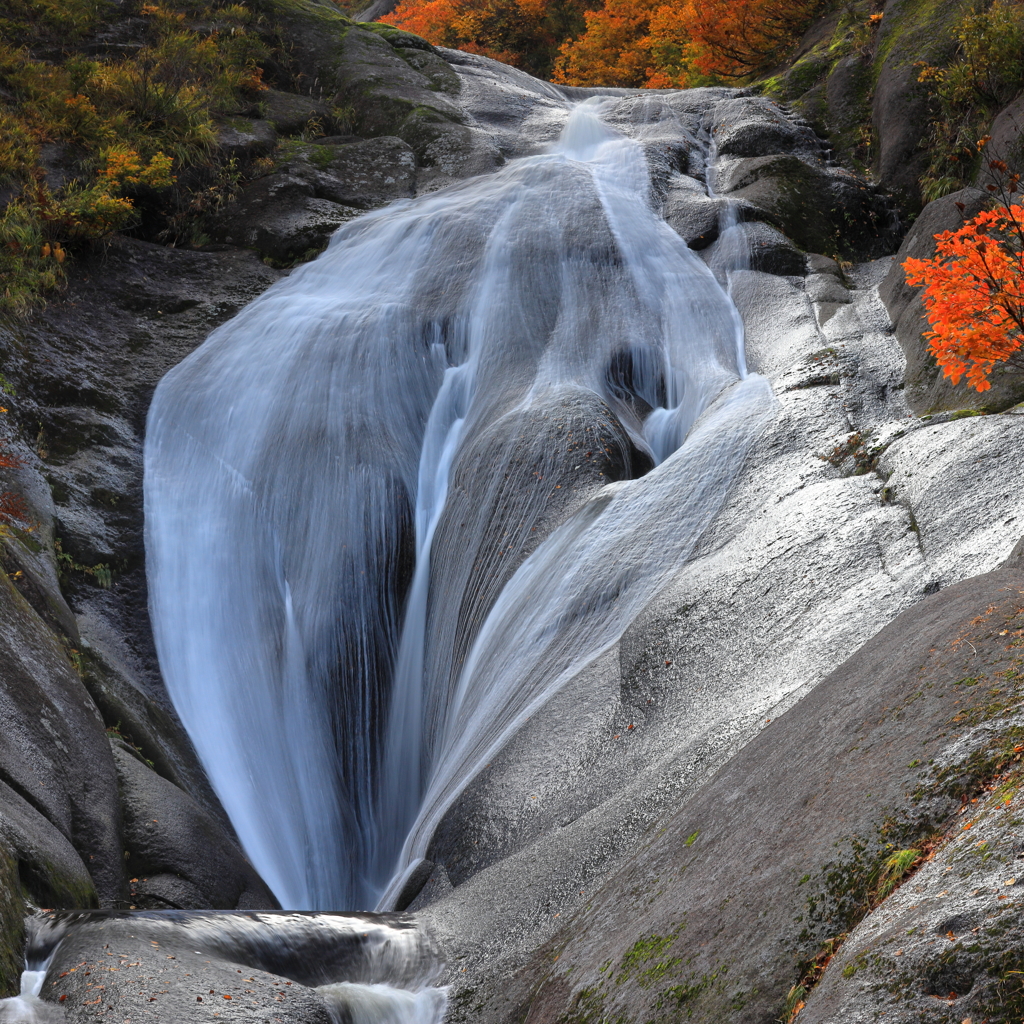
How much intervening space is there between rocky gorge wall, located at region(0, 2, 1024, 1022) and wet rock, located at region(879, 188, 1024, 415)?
0.05 meters

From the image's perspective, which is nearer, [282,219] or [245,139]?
[282,219]

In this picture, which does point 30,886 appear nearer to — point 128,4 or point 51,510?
point 51,510

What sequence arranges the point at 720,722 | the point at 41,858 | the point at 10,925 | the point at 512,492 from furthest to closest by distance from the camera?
the point at 512,492, the point at 720,722, the point at 41,858, the point at 10,925

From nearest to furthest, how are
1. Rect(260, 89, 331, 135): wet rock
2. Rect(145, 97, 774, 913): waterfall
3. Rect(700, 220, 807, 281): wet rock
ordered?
Rect(145, 97, 774, 913): waterfall, Rect(700, 220, 807, 281): wet rock, Rect(260, 89, 331, 135): wet rock

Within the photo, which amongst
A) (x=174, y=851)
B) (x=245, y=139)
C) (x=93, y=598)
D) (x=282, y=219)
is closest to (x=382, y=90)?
(x=245, y=139)

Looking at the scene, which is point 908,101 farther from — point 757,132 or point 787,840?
point 787,840

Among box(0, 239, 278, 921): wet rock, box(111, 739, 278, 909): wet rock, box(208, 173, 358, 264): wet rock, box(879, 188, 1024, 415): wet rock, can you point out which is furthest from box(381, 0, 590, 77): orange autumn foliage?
box(111, 739, 278, 909): wet rock

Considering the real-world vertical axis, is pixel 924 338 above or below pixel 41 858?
above

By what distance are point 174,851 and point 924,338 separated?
793 cm

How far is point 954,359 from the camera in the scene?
16.7ft

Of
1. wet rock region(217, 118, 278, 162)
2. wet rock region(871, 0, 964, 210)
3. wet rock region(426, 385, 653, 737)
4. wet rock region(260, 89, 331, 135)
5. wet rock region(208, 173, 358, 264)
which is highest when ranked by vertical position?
wet rock region(260, 89, 331, 135)

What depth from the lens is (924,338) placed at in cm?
823

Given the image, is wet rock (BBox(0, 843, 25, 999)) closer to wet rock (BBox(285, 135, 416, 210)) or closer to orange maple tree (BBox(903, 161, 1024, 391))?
orange maple tree (BBox(903, 161, 1024, 391))

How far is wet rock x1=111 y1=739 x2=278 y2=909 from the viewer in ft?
19.9
